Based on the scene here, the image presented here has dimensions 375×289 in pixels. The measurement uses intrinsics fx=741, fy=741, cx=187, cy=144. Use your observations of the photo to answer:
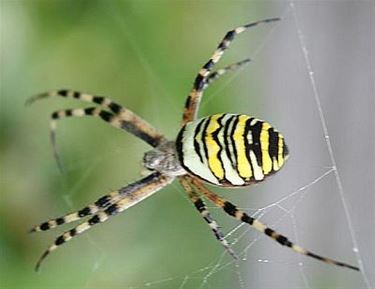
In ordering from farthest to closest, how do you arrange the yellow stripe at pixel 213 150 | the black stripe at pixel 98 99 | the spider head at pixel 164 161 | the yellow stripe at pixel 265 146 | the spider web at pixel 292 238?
the spider web at pixel 292 238 < the black stripe at pixel 98 99 < the spider head at pixel 164 161 < the yellow stripe at pixel 213 150 < the yellow stripe at pixel 265 146

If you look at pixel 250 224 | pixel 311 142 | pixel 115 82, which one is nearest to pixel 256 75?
pixel 311 142

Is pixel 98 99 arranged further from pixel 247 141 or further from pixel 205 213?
pixel 247 141

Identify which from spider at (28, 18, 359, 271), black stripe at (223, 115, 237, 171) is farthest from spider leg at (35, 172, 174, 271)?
black stripe at (223, 115, 237, 171)

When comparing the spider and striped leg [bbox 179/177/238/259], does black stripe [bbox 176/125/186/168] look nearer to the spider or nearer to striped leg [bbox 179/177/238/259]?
the spider

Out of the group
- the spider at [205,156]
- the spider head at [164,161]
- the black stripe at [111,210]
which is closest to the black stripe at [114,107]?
the spider at [205,156]

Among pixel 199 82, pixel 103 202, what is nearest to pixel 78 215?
pixel 103 202

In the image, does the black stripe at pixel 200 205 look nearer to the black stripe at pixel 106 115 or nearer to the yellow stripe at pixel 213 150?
the yellow stripe at pixel 213 150

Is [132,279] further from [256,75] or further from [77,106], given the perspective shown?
[256,75]
